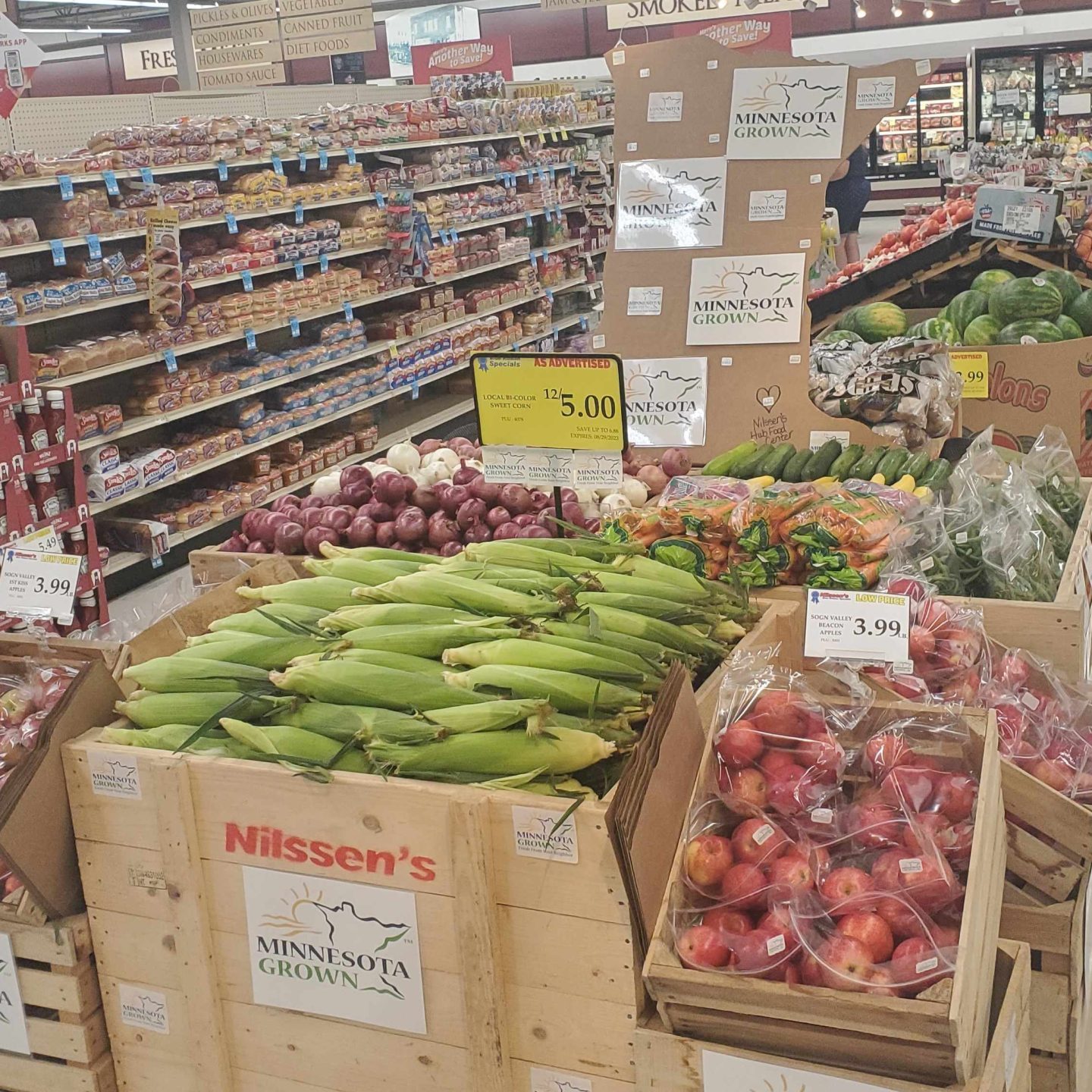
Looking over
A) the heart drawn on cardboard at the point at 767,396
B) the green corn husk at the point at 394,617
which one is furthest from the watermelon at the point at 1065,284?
the green corn husk at the point at 394,617

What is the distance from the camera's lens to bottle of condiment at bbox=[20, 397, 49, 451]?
5223mm

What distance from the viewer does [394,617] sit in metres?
2.15

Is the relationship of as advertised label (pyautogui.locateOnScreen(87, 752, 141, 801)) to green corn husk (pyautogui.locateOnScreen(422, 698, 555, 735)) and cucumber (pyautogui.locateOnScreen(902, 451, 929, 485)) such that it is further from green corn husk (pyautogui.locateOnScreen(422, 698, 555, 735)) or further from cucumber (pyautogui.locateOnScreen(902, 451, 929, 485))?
cucumber (pyautogui.locateOnScreen(902, 451, 929, 485))

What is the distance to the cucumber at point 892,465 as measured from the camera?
317cm

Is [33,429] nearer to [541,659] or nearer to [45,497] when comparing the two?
[45,497]

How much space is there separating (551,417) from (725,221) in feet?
5.04

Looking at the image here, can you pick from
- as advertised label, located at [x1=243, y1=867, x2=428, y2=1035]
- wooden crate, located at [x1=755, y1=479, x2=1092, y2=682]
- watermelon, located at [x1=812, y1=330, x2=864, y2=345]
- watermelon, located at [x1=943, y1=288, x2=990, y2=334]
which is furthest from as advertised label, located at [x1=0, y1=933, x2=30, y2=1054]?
watermelon, located at [x1=943, y1=288, x2=990, y2=334]

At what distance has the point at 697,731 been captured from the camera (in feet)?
6.32

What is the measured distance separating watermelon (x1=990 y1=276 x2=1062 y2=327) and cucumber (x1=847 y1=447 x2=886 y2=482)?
5.31 feet

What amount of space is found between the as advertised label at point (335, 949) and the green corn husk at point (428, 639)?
15.6 inches

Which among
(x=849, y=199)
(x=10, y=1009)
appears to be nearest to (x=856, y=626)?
(x=10, y=1009)

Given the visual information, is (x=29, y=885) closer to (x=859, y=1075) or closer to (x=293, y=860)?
(x=293, y=860)

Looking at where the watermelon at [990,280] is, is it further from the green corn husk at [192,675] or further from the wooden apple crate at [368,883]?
the green corn husk at [192,675]

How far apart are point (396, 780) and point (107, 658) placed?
72cm
